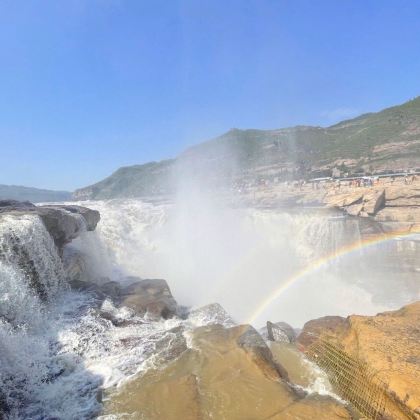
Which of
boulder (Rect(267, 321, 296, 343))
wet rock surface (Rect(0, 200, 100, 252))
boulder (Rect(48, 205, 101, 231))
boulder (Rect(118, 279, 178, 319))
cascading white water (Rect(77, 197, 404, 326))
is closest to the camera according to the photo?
boulder (Rect(267, 321, 296, 343))

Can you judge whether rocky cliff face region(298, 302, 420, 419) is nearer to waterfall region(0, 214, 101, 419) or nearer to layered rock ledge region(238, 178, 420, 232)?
waterfall region(0, 214, 101, 419)

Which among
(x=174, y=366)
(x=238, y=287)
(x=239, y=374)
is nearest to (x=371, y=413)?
(x=239, y=374)

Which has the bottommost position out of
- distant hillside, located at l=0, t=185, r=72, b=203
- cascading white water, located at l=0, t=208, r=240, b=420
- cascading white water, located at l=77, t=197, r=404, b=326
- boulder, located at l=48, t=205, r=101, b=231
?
cascading white water, located at l=77, t=197, r=404, b=326

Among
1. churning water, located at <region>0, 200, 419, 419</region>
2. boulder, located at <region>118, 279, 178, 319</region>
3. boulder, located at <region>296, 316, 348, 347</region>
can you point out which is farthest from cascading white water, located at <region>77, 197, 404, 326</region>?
boulder, located at <region>296, 316, 348, 347</region>

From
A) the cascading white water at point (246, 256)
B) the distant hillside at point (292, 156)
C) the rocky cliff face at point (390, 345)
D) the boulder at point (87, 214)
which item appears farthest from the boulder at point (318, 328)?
the distant hillside at point (292, 156)

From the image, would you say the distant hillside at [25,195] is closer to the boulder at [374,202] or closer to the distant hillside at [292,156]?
the distant hillside at [292,156]

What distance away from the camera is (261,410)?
23.0 feet

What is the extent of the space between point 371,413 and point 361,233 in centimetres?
2357

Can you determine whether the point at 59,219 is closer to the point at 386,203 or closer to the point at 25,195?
the point at 386,203

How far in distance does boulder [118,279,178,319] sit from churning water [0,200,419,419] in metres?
0.59

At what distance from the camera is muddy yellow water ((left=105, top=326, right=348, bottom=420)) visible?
22.8 feet

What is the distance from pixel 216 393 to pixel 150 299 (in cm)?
708

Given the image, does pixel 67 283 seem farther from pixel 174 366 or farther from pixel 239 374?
pixel 239 374

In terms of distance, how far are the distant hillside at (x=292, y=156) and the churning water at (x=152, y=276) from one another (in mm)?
35893
